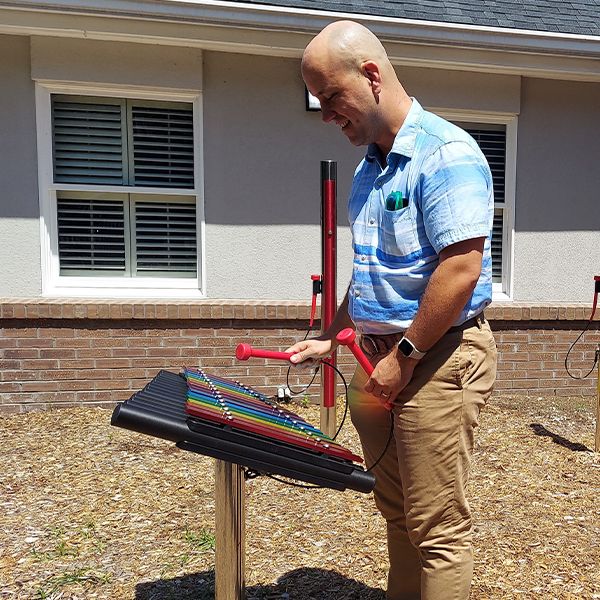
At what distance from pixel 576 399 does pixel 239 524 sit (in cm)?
521

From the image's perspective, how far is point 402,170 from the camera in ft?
6.07

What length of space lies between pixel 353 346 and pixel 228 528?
69cm

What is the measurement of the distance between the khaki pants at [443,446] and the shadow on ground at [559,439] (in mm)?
3158

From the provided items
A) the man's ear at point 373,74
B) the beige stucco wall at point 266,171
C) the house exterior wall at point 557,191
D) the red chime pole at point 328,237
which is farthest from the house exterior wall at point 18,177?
the house exterior wall at point 557,191

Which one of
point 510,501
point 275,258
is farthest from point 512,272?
point 510,501

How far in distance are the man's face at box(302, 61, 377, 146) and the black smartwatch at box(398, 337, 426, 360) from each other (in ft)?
2.09

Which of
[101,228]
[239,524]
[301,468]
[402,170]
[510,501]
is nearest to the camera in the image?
[301,468]

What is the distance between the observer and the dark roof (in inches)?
210

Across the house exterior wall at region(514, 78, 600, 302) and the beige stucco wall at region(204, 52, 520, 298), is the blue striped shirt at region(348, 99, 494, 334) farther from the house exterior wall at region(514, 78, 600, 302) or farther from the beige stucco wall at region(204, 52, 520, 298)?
the house exterior wall at region(514, 78, 600, 302)

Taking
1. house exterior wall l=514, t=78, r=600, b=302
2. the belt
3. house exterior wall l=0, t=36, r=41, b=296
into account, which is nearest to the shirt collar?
the belt

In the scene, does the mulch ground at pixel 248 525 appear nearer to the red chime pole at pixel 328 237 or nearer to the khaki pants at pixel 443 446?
the khaki pants at pixel 443 446

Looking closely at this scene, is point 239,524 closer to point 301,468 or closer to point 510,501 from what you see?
point 301,468

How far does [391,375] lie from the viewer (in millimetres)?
1843

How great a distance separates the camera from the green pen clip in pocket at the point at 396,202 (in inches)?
71.6
